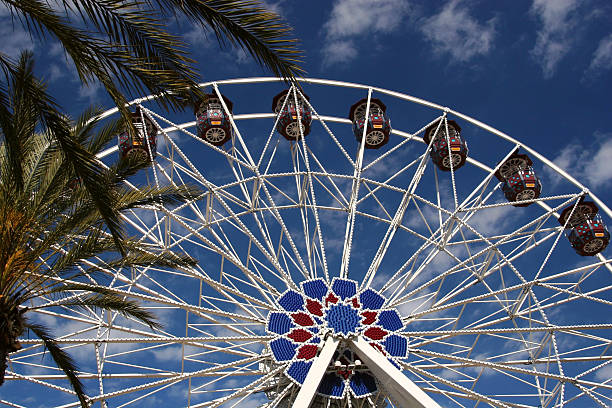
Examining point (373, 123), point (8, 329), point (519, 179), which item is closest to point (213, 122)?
point (373, 123)

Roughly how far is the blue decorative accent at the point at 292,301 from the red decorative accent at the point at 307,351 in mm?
984

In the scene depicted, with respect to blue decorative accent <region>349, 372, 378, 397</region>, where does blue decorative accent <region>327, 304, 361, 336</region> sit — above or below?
above

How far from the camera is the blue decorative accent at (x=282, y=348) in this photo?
45.7 ft

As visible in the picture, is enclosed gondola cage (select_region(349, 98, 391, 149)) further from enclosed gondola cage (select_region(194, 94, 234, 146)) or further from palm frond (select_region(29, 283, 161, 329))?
palm frond (select_region(29, 283, 161, 329))

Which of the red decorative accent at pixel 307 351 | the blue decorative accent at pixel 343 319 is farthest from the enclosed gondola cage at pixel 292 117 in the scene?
the red decorative accent at pixel 307 351

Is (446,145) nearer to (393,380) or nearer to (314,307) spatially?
(314,307)

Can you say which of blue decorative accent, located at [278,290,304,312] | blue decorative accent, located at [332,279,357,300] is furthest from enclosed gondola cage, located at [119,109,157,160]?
blue decorative accent, located at [332,279,357,300]

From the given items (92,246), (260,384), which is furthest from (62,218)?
(260,384)

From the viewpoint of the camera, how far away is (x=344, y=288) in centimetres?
1512

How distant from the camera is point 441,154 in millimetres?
18594

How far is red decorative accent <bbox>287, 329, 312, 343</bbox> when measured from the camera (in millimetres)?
14156

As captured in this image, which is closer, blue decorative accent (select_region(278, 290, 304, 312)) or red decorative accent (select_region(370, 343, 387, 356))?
red decorative accent (select_region(370, 343, 387, 356))

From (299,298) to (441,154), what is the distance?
6.84 metres

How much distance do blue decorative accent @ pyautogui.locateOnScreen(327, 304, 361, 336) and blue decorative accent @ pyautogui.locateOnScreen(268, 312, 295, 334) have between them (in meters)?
0.95
